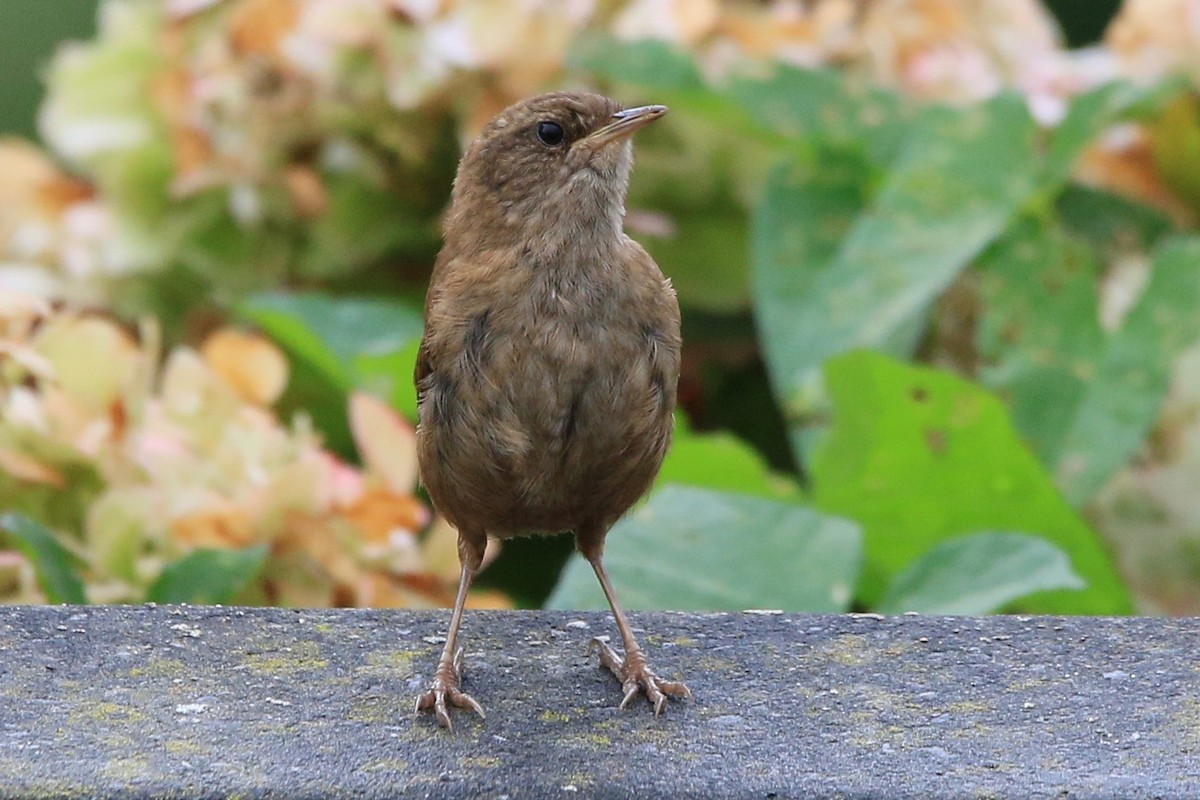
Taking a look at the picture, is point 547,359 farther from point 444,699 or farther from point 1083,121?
point 1083,121

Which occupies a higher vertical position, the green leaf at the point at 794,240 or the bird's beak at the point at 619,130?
the bird's beak at the point at 619,130

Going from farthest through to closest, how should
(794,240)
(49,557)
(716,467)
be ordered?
(794,240) → (716,467) → (49,557)

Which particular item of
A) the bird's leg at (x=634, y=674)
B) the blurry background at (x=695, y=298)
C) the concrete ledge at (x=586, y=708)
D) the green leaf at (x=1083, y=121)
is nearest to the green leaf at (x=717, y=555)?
the blurry background at (x=695, y=298)

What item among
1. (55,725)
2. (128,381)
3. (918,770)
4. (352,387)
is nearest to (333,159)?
(352,387)

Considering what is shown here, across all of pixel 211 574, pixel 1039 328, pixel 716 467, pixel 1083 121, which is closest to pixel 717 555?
pixel 716 467

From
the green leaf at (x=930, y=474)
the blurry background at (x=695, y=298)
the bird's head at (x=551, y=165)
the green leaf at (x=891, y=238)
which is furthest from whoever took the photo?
the green leaf at (x=891, y=238)

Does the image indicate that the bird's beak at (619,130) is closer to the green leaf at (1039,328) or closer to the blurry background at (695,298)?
the blurry background at (695,298)

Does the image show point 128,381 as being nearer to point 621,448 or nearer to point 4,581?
point 4,581

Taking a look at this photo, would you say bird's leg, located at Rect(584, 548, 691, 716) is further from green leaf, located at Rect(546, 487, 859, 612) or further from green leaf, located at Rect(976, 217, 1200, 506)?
green leaf, located at Rect(976, 217, 1200, 506)
